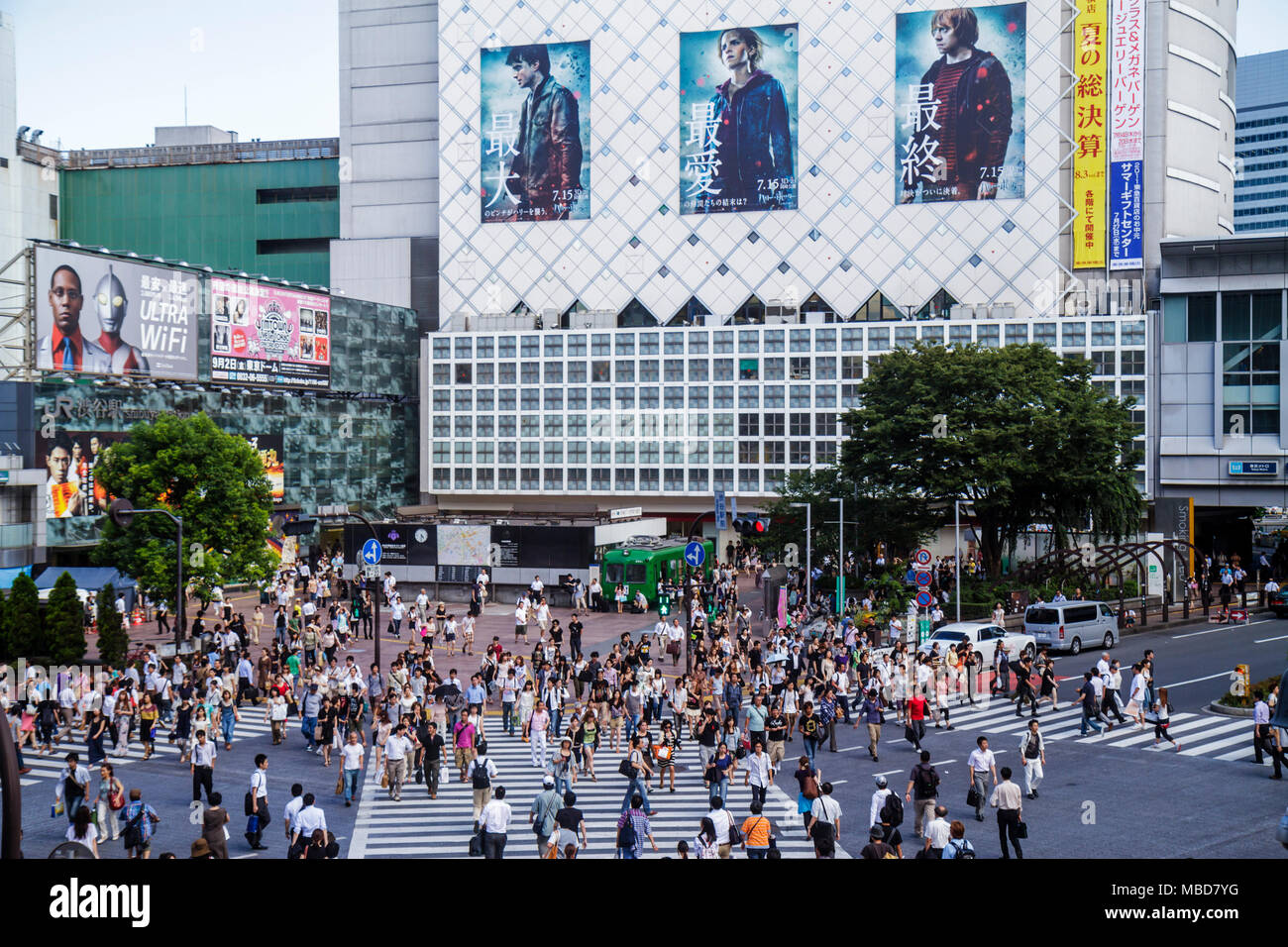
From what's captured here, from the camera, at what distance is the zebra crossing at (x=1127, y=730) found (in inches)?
997

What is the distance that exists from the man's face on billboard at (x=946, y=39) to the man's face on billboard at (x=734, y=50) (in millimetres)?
13688

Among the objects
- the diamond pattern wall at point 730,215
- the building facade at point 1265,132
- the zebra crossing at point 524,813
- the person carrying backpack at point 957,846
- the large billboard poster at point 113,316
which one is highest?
the diamond pattern wall at point 730,215

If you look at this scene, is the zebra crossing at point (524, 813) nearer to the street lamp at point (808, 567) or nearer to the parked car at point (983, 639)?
the parked car at point (983, 639)

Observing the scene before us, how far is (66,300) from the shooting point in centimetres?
5922

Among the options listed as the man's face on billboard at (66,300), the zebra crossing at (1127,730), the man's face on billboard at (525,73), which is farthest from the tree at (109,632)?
the man's face on billboard at (525,73)

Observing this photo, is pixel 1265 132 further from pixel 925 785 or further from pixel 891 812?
pixel 891 812

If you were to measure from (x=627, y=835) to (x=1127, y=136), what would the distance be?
237 ft

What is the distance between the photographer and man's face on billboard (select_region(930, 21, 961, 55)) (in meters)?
79.5

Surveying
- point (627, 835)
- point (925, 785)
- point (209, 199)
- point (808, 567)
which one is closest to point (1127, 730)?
point (925, 785)

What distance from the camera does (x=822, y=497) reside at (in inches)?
2173

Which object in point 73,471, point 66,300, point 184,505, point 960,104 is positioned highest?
point 960,104

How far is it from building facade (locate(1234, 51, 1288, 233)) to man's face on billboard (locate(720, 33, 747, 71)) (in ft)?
203
